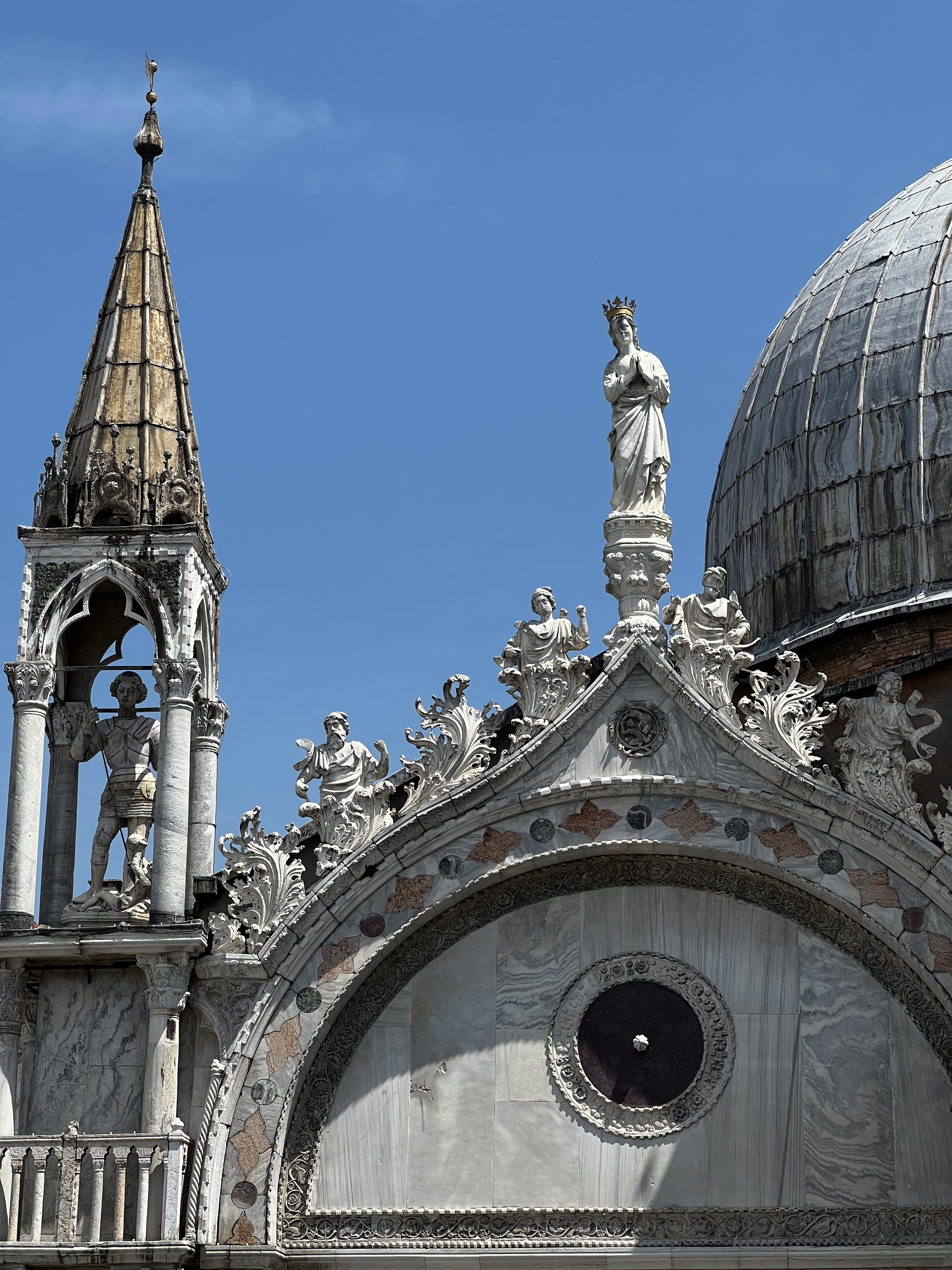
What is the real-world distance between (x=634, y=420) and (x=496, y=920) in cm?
385

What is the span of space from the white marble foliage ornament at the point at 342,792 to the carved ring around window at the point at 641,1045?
1.83 metres

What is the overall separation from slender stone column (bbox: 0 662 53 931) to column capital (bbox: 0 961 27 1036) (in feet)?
0.92

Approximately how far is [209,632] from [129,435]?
159cm

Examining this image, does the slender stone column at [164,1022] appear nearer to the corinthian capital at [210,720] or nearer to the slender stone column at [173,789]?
the slender stone column at [173,789]

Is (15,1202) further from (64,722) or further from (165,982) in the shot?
(64,722)

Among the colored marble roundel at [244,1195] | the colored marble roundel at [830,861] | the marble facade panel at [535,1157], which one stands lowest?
the colored marble roundel at [244,1195]

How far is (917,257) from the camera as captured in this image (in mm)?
24562

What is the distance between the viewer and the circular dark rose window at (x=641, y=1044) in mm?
18172

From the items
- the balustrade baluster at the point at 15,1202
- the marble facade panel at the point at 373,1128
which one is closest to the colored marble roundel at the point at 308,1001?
the marble facade panel at the point at 373,1128

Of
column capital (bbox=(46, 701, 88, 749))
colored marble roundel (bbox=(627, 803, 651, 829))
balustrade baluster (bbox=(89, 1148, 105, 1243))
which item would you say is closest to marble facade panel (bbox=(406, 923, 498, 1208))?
colored marble roundel (bbox=(627, 803, 651, 829))

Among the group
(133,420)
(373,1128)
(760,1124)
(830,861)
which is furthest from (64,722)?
(760,1124)

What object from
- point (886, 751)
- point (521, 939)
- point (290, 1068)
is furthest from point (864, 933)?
point (290, 1068)

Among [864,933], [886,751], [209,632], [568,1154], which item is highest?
[209,632]

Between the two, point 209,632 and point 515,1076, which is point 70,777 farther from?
point 515,1076
